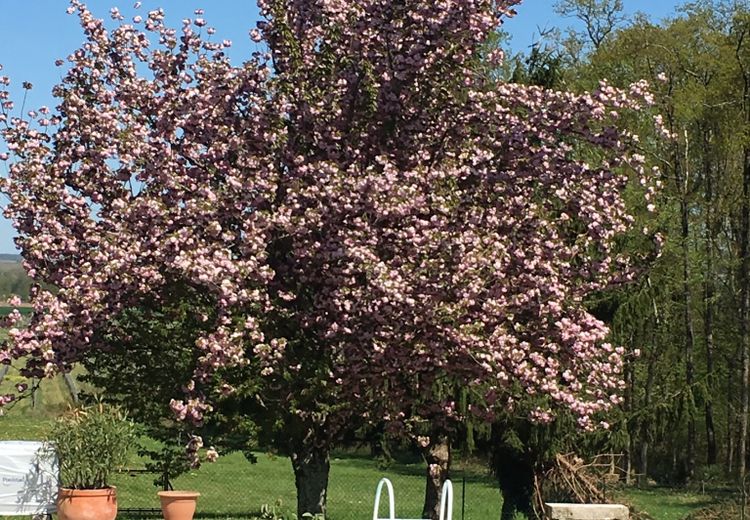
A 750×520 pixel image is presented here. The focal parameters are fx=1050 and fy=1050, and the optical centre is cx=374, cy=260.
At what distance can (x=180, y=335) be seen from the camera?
1550 cm

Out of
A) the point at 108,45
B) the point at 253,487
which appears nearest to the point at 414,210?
the point at 108,45

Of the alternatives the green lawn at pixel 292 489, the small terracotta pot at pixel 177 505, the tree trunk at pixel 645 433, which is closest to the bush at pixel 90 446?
the small terracotta pot at pixel 177 505

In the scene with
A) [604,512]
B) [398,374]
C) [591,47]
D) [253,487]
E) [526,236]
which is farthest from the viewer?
[591,47]

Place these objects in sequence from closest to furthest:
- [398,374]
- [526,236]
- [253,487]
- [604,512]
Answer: [604,512] → [526,236] → [398,374] → [253,487]

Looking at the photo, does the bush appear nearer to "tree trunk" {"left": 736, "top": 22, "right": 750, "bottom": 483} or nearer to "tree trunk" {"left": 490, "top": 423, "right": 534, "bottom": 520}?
"tree trunk" {"left": 490, "top": 423, "right": 534, "bottom": 520}

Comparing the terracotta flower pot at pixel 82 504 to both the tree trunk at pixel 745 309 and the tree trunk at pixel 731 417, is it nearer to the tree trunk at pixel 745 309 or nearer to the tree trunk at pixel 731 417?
the tree trunk at pixel 745 309

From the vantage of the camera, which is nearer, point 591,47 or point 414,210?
point 414,210

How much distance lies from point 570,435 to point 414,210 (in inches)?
262

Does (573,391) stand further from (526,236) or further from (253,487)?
(253,487)

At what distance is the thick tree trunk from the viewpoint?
55.3ft

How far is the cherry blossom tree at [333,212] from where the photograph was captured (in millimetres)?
13656

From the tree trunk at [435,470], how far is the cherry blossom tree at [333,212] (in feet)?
8.90

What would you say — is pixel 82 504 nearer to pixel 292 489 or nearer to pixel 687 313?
pixel 292 489

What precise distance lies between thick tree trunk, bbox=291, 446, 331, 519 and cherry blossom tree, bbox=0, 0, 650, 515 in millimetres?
780
